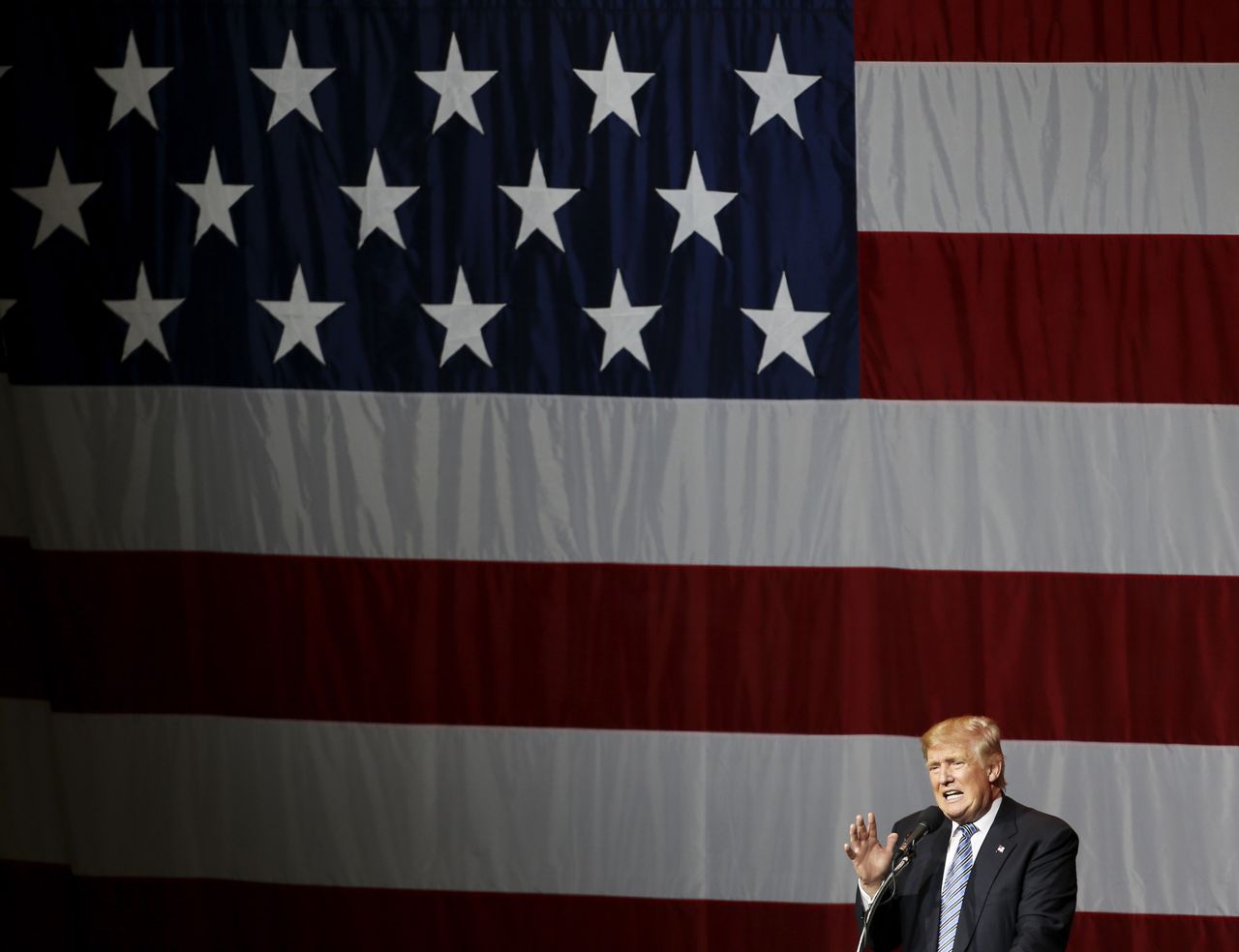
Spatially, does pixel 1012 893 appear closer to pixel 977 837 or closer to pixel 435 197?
pixel 977 837

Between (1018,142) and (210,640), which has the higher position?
(1018,142)

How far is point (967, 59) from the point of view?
11.4ft

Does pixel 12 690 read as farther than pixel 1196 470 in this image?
Yes

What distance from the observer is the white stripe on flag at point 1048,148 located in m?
3.43

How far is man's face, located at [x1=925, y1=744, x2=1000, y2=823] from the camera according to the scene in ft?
7.93

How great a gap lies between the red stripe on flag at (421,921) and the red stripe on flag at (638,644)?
454mm

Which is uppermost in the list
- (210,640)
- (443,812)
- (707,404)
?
(707,404)

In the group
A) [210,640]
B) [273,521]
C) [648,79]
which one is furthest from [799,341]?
[210,640]

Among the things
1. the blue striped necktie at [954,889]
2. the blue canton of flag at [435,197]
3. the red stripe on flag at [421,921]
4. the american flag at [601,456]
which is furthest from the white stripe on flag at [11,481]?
the blue striped necktie at [954,889]

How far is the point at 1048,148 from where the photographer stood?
11.4ft

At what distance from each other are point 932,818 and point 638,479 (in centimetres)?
133

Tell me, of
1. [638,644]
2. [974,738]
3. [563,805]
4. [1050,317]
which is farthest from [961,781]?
[1050,317]

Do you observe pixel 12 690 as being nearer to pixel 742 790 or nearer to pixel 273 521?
pixel 273 521

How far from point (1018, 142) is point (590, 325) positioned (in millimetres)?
1162
